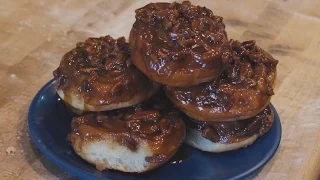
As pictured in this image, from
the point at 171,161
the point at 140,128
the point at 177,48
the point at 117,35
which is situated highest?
the point at 177,48

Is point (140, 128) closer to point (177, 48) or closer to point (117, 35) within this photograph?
point (177, 48)

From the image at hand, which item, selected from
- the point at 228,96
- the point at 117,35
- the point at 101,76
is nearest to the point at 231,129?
the point at 228,96

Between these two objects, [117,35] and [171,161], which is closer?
[171,161]

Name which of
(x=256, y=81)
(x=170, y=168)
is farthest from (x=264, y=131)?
(x=170, y=168)

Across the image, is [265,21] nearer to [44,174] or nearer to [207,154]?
[207,154]

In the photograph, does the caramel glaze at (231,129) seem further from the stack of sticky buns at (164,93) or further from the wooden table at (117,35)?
the wooden table at (117,35)

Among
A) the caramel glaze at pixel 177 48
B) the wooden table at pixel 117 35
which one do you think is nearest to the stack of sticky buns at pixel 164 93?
the caramel glaze at pixel 177 48
